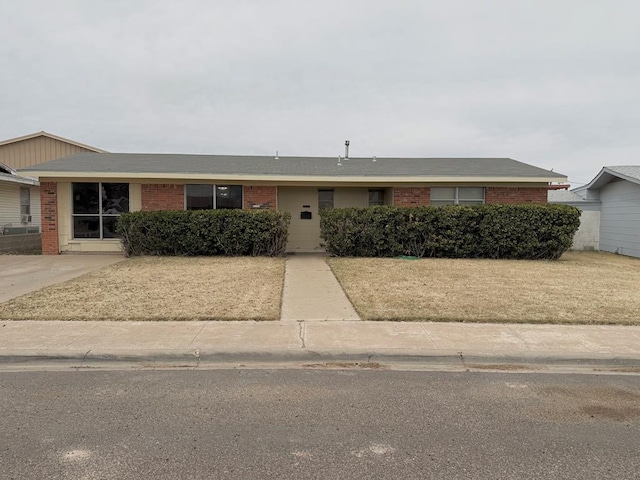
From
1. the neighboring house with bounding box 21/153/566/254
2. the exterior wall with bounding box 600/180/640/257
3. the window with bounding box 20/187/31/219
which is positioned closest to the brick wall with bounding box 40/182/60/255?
the neighboring house with bounding box 21/153/566/254

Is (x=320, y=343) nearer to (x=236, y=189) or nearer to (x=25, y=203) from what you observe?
(x=236, y=189)

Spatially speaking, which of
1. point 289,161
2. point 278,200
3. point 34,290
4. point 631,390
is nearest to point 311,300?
point 631,390

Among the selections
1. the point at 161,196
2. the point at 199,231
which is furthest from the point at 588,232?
the point at 161,196

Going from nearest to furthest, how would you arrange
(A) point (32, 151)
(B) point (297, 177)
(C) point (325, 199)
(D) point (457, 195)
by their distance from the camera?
(B) point (297, 177), (D) point (457, 195), (C) point (325, 199), (A) point (32, 151)

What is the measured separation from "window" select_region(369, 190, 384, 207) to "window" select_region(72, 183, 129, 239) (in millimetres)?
8384

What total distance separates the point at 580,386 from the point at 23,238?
1876cm

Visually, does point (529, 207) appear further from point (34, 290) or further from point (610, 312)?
point (34, 290)

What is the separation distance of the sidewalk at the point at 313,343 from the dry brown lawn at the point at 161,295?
1.31 feet

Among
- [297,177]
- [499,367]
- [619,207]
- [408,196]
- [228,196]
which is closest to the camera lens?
[499,367]

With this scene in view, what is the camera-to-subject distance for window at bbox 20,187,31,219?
61.4 ft

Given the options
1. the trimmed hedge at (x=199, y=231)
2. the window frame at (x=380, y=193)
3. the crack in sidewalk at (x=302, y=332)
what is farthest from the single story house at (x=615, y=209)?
the crack in sidewalk at (x=302, y=332)

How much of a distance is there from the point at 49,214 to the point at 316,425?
13.8 meters

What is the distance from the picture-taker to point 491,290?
8375 millimetres

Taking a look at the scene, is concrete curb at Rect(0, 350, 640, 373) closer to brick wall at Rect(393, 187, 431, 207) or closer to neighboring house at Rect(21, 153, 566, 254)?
neighboring house at Rect(21, 153, 566, 254)
